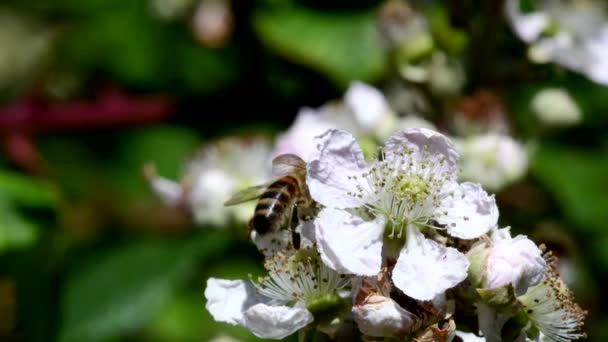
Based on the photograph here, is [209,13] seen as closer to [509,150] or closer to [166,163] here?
[166,163]

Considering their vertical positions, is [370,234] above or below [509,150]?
below

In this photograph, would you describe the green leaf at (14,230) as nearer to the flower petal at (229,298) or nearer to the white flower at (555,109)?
the flower petal at (229,298)

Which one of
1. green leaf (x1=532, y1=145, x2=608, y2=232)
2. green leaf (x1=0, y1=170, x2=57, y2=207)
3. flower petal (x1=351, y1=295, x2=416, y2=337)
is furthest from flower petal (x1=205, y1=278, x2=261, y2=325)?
green leaf (x1=532, y1=145, x2=608, y2=232)

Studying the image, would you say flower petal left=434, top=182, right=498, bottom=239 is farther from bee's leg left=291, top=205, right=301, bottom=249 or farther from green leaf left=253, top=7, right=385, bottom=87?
green leaf left=253, top=7, right=385, bottom=87

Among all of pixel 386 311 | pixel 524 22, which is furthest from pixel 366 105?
pixel 386 311

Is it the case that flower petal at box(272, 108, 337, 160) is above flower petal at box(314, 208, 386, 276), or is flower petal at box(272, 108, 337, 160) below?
above

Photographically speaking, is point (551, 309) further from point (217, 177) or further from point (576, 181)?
point (576, 181)

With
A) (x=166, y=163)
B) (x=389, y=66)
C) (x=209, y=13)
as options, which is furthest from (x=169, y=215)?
(x=389, y=66)
